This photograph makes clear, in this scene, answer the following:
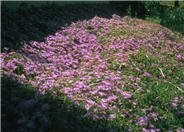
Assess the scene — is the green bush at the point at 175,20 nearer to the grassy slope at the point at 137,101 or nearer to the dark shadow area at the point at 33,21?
the dark shadow area at the point at 33,21

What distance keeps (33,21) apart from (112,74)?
4149 mm

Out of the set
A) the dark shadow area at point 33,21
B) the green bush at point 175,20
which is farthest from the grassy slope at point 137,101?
the green bush at point 175,20

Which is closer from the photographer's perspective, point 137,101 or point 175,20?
point 137,101

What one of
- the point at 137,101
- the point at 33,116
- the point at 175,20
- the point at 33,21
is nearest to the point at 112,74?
the point at 137,101

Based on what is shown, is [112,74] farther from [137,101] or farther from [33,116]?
[33,116]

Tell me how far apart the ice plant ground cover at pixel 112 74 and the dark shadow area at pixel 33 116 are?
0.30 meters

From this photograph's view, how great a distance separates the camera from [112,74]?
5.58 meters

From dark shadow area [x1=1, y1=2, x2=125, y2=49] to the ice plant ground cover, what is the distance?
37cm

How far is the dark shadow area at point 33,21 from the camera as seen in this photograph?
6628 millimetres

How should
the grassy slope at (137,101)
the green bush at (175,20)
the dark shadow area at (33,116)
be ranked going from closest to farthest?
the dark shadow area at (33,116)
the grassy slope at (137,101)
the green bush at (175,20)

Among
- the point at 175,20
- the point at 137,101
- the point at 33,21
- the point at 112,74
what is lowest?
the point at 137,101

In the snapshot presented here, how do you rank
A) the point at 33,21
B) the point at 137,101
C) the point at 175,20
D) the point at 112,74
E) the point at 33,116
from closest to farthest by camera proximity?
1. the point at 33,116
2. the point at 137,101
3. the point at 112,74
4. the point at 33,21
5. the point at 175,20

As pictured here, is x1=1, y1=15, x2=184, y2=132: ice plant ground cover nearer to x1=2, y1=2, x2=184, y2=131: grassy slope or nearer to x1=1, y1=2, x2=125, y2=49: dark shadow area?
x1=2, y1=2, x2=184, y2=131: grassy slope

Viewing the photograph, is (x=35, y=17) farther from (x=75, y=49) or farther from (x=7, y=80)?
(x=7, y=80)
